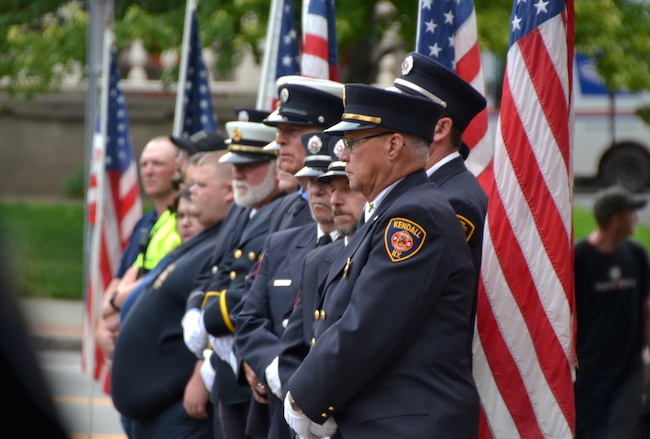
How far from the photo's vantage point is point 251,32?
38.0 feet

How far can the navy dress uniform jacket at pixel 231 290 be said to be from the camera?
4.62 meters

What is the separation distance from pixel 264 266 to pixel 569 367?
138 centimetres

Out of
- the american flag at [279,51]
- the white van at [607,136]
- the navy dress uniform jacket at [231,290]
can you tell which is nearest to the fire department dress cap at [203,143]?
the american flag at [279,51]

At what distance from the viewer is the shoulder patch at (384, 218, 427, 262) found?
3.08m

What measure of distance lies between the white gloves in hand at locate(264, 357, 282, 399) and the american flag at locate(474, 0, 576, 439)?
28.9 inches

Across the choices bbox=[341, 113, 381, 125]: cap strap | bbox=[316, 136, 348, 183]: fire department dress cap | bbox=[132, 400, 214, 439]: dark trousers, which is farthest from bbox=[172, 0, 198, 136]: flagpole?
bbox=[341, 113, 381, 125]: cap strap

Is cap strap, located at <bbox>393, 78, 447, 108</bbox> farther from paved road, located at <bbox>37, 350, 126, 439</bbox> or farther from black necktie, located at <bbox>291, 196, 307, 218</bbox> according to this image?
paved road, located at <bbox>37, 350, 126, 439</bbox>

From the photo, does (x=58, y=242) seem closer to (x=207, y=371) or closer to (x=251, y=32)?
(x=251, y=32)

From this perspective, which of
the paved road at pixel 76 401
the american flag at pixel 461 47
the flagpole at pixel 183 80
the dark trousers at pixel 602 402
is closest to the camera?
the paved road at pixel 76 401

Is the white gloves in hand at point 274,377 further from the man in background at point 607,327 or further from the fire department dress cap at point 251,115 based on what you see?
the man in background at point 607,327

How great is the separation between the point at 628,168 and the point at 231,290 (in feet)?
55.8

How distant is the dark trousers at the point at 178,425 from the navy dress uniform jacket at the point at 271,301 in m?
0.93

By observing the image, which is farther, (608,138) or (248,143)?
(608,138)

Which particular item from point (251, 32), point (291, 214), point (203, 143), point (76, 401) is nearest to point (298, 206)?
point (291, 214)
